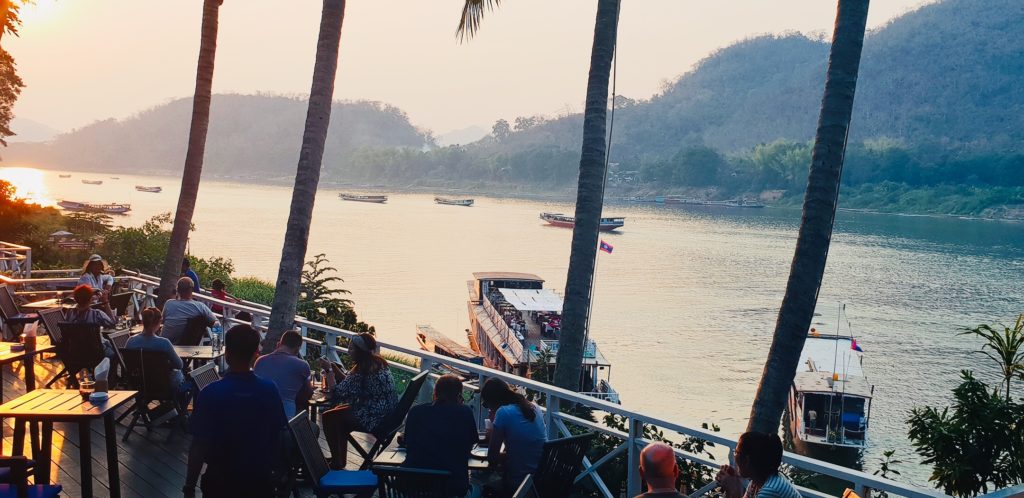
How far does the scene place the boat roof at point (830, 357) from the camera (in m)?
33.9

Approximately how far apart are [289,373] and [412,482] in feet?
6.88

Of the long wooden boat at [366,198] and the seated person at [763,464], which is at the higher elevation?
the seated person at [763,464]

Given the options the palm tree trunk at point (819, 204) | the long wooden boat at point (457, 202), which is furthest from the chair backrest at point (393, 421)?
the long wooden boat at point (457, 202)

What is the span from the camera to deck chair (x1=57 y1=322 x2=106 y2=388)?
29.8 feet

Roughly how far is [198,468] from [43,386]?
6.07 m

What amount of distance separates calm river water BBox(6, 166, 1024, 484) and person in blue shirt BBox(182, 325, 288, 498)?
84.2 ft

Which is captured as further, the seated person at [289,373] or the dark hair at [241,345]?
the seated person at [289,373]

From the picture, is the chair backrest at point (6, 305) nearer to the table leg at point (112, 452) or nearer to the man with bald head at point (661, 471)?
the table leg at point (112, 452)

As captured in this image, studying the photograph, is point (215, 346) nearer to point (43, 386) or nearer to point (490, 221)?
point (43, 386)

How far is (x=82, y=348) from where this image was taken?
9133mm

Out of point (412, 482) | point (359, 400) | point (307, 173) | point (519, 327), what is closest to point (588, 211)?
point (307, 173)

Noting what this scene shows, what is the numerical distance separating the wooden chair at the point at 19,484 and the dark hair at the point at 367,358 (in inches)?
93.5

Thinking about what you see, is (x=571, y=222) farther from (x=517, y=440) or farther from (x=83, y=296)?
(x=517, y=440)

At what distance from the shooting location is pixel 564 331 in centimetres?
1112
